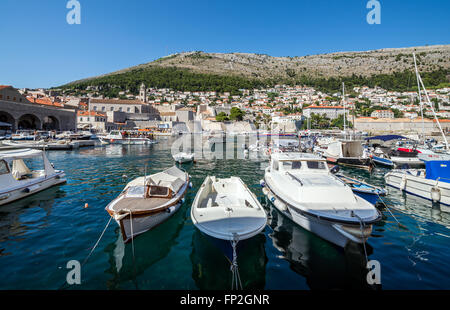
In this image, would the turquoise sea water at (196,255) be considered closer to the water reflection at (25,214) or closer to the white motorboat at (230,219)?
the water reflection at (25,214)

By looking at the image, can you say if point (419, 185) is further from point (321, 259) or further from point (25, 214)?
point (25, 214)

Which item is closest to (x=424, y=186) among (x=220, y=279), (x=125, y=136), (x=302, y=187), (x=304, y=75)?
(x=302, y=187)

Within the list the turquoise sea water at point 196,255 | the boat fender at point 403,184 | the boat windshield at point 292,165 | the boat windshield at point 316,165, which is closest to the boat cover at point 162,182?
the turquoise sea water at point 196,255

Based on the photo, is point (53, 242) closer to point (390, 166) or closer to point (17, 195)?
point (17, 195)

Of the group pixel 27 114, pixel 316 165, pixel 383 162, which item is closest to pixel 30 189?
pixel 316 165

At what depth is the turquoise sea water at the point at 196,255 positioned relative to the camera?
4.50 m

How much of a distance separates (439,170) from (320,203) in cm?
863

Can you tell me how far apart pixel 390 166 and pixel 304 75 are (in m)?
179

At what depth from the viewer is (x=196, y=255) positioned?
18.0ft

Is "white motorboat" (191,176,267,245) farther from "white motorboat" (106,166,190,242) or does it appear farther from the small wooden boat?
"white motorboat" (106,166,190,242)

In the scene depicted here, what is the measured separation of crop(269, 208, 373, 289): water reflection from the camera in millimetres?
4520

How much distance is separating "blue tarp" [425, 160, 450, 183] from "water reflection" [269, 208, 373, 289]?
760 cm

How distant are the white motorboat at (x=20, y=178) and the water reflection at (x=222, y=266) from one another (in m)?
8.78

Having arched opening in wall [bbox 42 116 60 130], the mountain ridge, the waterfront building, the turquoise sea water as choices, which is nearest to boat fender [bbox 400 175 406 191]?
the turquoise sea water
